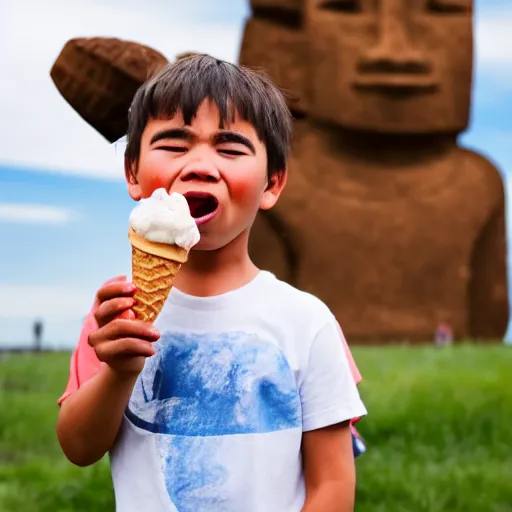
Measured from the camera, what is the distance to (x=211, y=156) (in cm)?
158

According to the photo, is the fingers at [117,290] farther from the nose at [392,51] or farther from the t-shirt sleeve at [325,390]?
the nose at [392,51]

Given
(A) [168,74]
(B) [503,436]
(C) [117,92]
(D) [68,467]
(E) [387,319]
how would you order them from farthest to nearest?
(E) [387,319]
(B) [503,436]
(D) [68,467]
(C) [117,92]
(A) [168,74]

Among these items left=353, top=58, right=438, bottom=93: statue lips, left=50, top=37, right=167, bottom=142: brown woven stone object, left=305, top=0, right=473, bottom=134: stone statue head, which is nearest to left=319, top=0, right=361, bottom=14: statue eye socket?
left=305, top=0, right=473, bottom=134: stone statue head

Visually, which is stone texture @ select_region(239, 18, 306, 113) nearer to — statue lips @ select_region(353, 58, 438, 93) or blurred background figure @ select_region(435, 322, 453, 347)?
statue lips @ select_region(353, 58, 438, 93)

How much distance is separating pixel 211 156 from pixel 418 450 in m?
3.30

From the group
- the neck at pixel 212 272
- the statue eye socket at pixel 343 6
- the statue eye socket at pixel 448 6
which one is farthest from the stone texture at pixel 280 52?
the neck at pixel 212 272

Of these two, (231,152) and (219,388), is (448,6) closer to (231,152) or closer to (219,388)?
(231,152)

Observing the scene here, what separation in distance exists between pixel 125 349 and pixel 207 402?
22 centimetres

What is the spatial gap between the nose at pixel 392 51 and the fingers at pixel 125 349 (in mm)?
7264

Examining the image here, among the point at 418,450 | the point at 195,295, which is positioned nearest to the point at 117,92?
the point at 195,295

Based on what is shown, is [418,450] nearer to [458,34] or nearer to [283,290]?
[283,290]

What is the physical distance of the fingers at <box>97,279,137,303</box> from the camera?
148 centimetres

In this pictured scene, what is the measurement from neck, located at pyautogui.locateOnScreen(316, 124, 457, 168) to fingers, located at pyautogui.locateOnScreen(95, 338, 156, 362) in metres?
7.54

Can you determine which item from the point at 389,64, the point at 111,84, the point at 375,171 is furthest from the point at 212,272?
the point at 375,171
